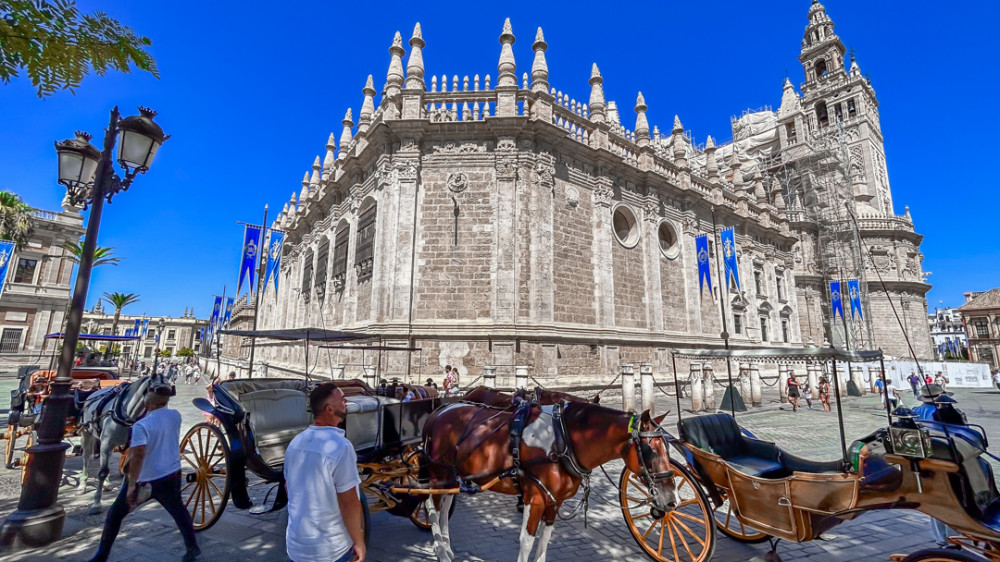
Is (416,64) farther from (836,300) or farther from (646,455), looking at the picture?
(836,300)

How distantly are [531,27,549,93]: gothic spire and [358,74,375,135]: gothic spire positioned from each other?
7.92 metres

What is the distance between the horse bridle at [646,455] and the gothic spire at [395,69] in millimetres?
15641

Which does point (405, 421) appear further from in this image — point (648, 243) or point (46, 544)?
point (648, 243)

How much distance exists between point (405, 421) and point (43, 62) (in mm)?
4239

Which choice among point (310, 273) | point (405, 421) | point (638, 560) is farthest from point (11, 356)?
point (638, 560)

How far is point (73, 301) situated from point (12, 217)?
20306 millimetres

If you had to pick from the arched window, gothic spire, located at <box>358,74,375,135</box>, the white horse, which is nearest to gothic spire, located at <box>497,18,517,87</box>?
gothic spire, located at <box>358,74,375,135</box>

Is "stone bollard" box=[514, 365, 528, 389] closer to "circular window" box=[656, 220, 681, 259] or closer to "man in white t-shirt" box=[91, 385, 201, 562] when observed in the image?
"man in white t-shirt" box=[91, 385, 201, 562]

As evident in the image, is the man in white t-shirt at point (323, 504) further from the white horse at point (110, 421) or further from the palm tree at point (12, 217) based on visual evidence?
the palm tree at point (12, 217)

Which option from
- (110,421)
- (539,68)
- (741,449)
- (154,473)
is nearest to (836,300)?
(539,68)

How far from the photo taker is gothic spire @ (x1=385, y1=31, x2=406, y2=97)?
15992 millimetres

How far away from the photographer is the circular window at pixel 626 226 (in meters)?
18.9

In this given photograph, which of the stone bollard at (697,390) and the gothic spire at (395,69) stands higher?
the gothic spire at (395,69)

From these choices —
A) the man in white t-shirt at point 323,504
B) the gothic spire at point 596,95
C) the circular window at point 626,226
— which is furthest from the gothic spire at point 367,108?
the man in white t-shirt at point 323,504
